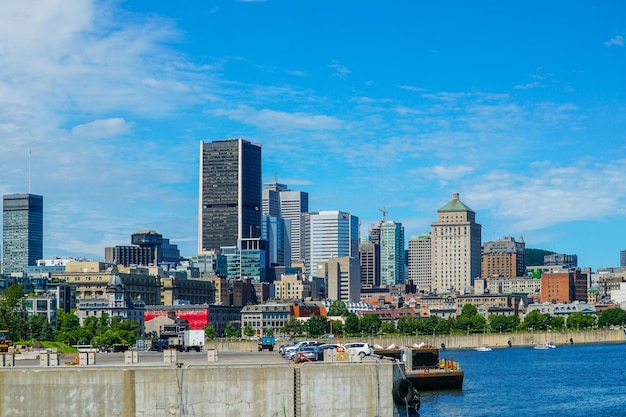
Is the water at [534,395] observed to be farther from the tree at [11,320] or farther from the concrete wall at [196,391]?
the tree at [11,320]

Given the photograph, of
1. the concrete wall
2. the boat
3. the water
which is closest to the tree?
the boat

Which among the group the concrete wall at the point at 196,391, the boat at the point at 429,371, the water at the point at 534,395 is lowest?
the water at the point at 534,395

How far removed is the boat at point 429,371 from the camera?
12694 centimetres

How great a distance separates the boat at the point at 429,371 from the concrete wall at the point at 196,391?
60.8m

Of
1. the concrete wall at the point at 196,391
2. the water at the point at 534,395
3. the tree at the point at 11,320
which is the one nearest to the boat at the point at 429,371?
the water at the point at 534,395

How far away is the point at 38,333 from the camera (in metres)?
188

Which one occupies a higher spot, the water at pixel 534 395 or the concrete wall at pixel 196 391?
the concrete wall at pixel 196 391

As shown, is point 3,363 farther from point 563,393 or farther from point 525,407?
point 563,393

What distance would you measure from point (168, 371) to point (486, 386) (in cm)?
8774

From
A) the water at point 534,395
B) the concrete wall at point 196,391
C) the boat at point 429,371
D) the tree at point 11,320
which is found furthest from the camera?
the tree at point 11,320

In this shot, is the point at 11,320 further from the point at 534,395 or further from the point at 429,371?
the point at 534,395

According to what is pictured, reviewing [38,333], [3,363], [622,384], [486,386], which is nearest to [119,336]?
[38,333]

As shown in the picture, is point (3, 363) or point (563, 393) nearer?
point (3, 363)

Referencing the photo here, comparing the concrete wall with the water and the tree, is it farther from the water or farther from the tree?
the tree
